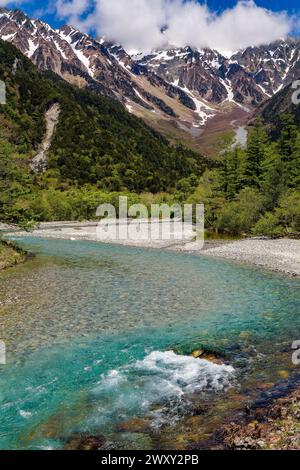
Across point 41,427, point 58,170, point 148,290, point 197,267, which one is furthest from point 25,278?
point 58,170

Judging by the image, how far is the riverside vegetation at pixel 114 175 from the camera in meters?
36.2

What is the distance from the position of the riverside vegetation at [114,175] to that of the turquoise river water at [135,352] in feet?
40.4

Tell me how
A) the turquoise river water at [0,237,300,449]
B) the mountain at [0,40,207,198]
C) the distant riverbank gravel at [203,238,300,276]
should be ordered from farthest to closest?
the mountain at [0,40,207,198] → the distant riverbank gravel at [203,238,300,276] → the turquoise river water at [0,237,300,449]

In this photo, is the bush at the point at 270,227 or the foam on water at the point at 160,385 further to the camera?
the bush at the point at 270,227

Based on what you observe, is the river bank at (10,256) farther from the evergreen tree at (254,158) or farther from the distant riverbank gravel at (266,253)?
the evergreen tree at (254,158)

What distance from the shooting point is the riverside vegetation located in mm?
36219

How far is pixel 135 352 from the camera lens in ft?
50.0

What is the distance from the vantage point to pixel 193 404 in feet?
36.1

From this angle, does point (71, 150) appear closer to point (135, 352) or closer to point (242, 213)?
point (242, 213)

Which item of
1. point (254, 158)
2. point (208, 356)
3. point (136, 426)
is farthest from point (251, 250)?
point (136, 426)

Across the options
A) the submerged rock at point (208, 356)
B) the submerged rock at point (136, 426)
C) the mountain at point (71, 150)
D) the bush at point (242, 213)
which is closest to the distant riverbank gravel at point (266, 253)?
the bush at point (242, 213)

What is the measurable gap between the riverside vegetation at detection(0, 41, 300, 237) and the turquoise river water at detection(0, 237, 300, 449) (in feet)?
40.4

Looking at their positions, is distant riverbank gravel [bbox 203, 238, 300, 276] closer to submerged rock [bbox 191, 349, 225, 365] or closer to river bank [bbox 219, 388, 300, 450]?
submerged rock [bbox 191, 349, 225, 365]

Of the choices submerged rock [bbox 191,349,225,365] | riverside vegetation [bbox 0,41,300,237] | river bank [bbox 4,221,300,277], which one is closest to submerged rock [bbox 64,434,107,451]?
submerged rock [bbox 191,349,225,365]
